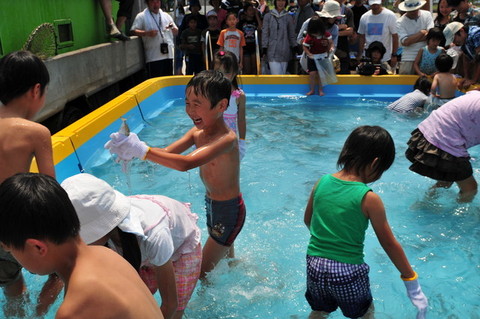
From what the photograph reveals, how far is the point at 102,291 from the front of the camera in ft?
4.83

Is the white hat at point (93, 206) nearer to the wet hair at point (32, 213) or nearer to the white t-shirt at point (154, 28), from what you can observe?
the wet hair at point (32, 213)

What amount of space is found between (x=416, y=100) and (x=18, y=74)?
6684 millimetres

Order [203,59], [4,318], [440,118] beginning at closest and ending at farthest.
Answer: [4,318], [440,118], [203,59]

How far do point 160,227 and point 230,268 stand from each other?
5.46ft

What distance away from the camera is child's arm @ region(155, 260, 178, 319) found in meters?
2.17

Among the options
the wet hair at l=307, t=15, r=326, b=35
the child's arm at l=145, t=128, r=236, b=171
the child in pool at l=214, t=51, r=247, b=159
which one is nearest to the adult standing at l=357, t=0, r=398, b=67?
the wet hair at l=307, t=15, r=326, b=35

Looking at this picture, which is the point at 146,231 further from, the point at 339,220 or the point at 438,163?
the point at 438,163

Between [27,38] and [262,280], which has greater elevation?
[27,38]

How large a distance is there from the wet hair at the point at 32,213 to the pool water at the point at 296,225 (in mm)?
1911

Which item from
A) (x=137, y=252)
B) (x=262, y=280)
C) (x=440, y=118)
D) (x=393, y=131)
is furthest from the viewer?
(x=393, y=131)

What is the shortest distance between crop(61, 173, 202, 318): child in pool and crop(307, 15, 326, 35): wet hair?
6.47 meters

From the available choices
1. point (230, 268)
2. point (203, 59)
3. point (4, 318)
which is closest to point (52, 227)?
point (4, 318)

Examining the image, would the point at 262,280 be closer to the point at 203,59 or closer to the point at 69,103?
the point at 69,103

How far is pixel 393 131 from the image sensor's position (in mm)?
7328
